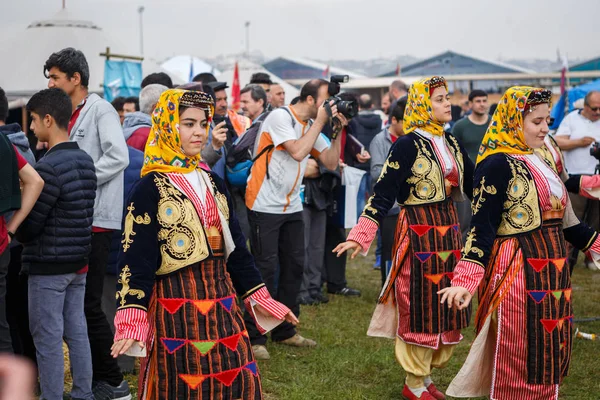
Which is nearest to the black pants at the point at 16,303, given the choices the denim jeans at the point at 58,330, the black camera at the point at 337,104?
the denim jeans at the point at 58,330

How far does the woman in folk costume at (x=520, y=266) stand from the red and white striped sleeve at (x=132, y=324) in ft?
5.30

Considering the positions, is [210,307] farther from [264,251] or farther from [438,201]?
[264,251]

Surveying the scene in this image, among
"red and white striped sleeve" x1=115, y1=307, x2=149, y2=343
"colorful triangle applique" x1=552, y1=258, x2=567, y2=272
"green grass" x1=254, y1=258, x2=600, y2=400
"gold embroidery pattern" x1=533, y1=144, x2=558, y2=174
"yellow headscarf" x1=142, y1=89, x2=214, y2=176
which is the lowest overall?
"green grass" x1=254, y1=258, x2=600, y2=400

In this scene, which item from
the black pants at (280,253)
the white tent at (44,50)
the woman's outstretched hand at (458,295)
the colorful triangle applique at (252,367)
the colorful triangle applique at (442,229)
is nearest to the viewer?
the colorful triangle applique at (252,367)

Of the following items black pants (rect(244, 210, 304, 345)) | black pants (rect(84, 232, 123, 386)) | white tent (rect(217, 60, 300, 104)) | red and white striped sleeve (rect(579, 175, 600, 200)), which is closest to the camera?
red and white striped sleeve (rect(579, 175, 600, 200))

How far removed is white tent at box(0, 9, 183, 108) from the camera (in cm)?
1692

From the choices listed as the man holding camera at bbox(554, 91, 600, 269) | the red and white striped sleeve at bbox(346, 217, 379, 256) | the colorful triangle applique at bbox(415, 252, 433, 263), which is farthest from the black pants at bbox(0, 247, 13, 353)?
the man holding camera at bbox(554, 91, 600, 269)

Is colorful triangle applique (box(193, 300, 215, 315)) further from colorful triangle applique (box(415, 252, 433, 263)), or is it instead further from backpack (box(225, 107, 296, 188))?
backpack (box(225, 107, 296, 188))

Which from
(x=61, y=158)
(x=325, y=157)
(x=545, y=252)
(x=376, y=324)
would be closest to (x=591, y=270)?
(x=325, y=157)

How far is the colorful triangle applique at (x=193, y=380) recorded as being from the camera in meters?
3.46

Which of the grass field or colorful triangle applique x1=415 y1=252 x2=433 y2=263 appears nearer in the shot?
colorful triangle applique x1=415 y1=252 x2=433 y2=263

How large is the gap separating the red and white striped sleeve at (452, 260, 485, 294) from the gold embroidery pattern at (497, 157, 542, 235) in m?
0.29

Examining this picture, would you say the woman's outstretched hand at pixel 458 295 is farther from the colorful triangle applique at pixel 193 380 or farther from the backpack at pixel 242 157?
the backpack at pixel 242 157

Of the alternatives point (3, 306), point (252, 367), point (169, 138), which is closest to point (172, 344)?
point (252, 367)
